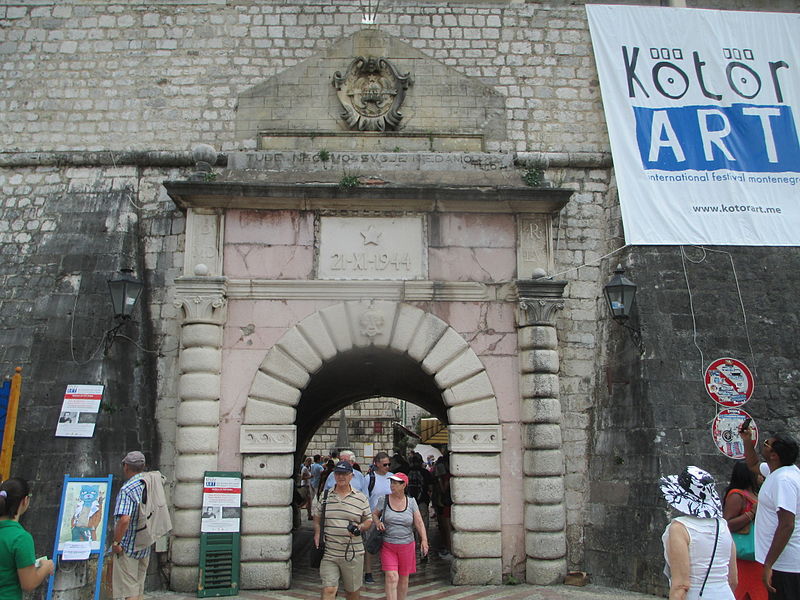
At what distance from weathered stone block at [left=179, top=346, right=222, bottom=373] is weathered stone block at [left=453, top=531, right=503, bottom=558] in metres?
3.34

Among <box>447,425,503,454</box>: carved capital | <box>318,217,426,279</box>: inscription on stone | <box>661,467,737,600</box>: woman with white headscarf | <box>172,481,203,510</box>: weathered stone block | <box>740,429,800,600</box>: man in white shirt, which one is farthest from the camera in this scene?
<box>318,217,426,279</box>: inscription on stone

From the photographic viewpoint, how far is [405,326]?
838cm

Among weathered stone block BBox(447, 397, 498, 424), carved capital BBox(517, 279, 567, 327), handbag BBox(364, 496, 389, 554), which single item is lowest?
handbag BBox(364, 496, 389, 554)

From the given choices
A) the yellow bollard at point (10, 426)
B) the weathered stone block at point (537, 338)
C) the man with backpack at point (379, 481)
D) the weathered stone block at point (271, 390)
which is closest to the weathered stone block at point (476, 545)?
the man with backpack at point (379, 481)

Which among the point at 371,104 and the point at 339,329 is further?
the point at 371,104

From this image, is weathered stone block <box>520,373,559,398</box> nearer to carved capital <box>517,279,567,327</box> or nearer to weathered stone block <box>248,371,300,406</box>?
carved capital <box>517,279,567,327</box>

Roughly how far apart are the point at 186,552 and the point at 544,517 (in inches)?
155

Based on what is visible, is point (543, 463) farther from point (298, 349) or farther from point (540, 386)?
point (298, 349)

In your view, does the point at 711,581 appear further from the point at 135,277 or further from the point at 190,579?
the point at 135,277

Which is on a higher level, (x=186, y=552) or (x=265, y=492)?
(x=265, y=492)

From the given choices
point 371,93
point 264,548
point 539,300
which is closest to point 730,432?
point 539,300

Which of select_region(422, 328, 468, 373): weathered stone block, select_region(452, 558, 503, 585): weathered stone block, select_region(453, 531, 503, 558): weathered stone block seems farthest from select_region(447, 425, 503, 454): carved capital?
select_region(452, 558, 503, 585): weathered stone block

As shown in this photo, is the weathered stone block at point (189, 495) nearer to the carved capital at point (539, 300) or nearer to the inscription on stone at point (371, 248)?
the inscription on stone at point (371, 248)

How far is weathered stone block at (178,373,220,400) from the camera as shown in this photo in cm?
797
